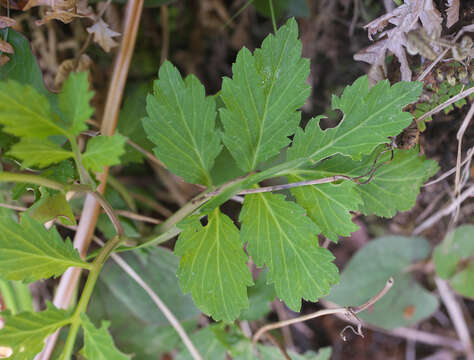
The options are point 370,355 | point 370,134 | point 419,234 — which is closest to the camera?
point 370,134

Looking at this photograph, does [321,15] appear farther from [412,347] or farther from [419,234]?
[412,347]

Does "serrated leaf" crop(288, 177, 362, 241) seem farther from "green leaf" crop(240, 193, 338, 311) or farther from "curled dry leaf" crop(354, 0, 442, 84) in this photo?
"curled dry leaf" crop(354, 0, 442, 84)

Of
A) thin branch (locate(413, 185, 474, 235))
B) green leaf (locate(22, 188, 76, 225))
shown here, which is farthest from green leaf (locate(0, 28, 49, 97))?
thin branch (locate(413, 185, 474, 235))

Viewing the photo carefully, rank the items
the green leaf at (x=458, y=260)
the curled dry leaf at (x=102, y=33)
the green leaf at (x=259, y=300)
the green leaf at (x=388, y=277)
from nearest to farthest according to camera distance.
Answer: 1. the curled dry leaf at (x=102, y=33)
2. the green leaf at (x=259, y=300)
3. the green leaf at (x=458, y=260)
4. the green leaf at (x=388, y=277)

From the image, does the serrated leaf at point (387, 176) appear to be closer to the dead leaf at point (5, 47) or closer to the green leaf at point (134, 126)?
the green leaf at point (134, 126)

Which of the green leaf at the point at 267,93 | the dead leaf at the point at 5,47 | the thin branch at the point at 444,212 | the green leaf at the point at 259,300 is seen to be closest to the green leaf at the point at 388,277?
the thin branch at the point at 444,212

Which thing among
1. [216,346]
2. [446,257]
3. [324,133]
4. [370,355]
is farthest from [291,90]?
[370,355]
